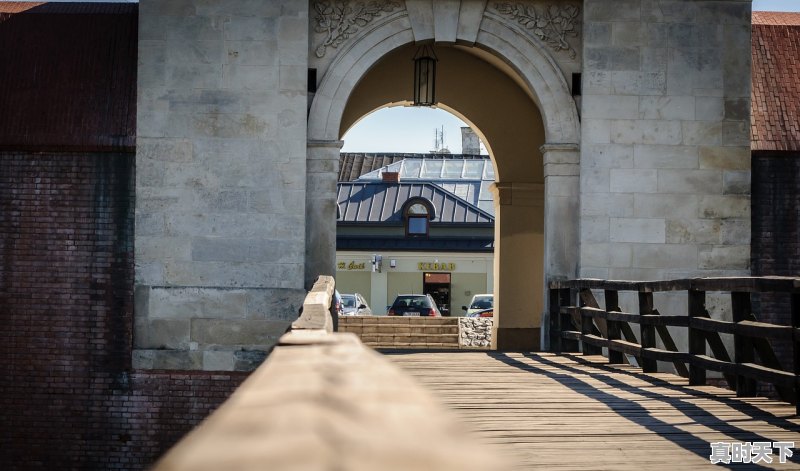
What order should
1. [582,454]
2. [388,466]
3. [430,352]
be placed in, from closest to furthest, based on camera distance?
[388,466], [582,454], [430,352]

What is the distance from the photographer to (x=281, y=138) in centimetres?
1289

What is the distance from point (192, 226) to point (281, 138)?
153cm

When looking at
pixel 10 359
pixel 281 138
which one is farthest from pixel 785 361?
pixel 10 359

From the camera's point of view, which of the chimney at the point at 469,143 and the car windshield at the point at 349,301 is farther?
the chimney at the point at 469,143

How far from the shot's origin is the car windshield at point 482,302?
30.5 meters

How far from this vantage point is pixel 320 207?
516 inches

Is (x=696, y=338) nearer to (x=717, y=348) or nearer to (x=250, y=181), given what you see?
(x=717, y=348)

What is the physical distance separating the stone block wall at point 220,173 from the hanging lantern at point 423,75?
2.07 m

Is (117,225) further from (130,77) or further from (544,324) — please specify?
(544,324)

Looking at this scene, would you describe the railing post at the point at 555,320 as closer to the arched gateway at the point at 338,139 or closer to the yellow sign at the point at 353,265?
the arched gateway at the point at 338,139

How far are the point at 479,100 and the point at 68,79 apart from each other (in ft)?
21.8

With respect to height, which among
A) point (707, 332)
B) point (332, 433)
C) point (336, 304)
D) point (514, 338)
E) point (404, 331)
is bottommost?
point (404, 331)

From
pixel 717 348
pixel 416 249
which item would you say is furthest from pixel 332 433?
pixel 416 249

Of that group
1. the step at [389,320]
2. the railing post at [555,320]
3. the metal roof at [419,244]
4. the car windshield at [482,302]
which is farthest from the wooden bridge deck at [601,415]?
the metal roof at [419,244]
